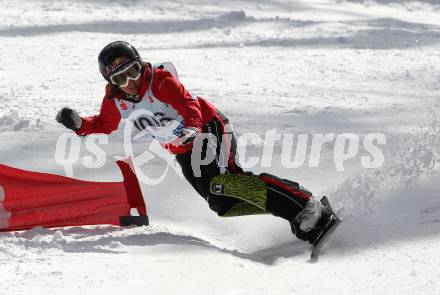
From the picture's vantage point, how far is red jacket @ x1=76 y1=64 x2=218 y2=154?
4.51 m

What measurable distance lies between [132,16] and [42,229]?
11141 mm

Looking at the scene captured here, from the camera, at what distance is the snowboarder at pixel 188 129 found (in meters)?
4.51

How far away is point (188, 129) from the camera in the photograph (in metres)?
4.27

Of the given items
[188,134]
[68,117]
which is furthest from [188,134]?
[68,117]

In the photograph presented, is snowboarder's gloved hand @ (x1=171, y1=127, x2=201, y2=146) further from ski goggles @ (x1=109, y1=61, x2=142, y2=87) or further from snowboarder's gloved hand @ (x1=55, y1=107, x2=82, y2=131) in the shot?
snowboarder's gloved hand @ (x1=55, y1=107, x2=82, y2=131)

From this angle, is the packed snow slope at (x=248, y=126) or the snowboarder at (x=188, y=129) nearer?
the packed snow slope at (x=248, y=126)

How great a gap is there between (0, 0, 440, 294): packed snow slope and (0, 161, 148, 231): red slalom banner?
0.17m

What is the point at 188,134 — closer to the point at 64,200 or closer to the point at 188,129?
the point at 188,129

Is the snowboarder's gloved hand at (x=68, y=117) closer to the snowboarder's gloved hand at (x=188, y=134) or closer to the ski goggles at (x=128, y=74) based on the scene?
the ski goggles at (x=128, y=74)

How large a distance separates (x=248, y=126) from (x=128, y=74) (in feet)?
12.1

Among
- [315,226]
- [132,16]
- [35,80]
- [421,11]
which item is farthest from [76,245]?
[421,11]

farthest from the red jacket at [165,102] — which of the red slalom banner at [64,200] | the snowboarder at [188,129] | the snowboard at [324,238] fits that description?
the snowboard at [324,238]

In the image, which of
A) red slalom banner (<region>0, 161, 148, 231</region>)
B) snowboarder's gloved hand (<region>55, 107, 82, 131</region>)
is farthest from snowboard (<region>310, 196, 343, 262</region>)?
snowboarder's gloved hand (<region>55, 107, 82, 131</region>)

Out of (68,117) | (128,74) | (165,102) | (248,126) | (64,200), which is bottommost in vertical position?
(248,126)
